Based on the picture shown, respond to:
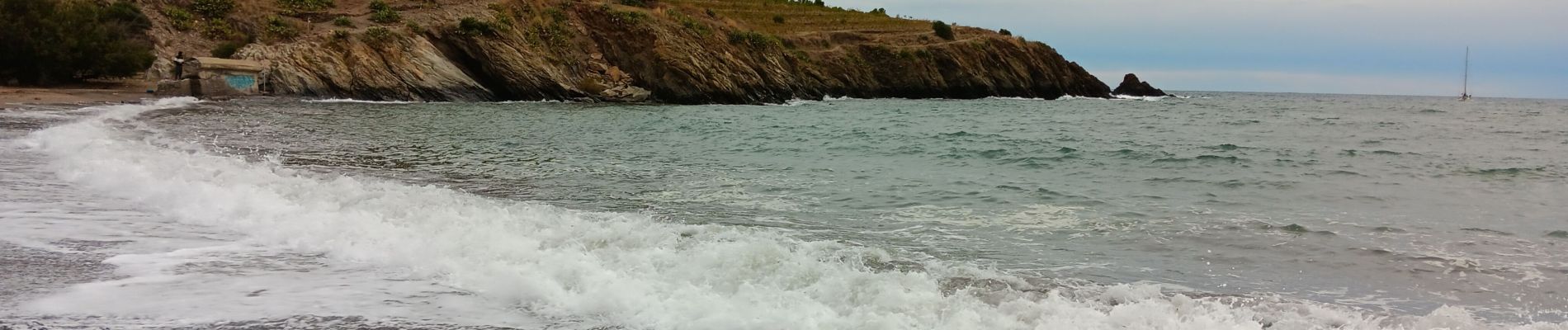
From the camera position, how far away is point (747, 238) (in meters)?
6.23

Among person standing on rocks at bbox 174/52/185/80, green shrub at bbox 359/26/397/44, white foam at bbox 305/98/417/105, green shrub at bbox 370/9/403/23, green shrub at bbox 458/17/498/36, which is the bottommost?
white foam at bbox 305/98/417/105

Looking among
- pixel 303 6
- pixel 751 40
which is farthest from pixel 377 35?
pixel 751 40

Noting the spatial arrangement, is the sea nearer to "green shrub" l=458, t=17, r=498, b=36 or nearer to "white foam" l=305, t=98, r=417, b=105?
"white foam" l=305, t=98, r=417, b=105

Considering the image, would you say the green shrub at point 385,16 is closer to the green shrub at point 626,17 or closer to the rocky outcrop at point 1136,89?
the green shrub at point 626,17

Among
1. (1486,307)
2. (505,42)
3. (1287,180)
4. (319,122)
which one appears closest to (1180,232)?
(1486,307)

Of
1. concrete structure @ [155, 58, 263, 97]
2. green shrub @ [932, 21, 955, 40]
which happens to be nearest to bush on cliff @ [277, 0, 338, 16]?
concrete structure @ [155, 58, 263, 97]

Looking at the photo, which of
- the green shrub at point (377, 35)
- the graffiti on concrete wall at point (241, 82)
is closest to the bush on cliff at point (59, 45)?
the graffiti on concrete wall at point (241, 82)

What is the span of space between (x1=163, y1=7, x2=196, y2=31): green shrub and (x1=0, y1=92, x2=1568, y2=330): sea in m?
23.3

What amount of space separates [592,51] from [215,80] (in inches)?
719

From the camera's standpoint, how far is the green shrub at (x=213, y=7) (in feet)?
124

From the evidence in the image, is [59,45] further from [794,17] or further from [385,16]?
[794,17]

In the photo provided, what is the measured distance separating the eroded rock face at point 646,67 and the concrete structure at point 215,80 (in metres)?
1.05

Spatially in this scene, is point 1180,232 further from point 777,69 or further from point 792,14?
point 792,14

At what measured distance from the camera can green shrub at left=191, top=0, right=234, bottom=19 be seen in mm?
37656
